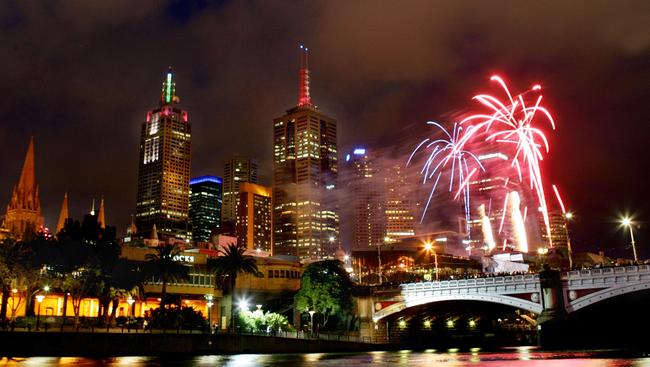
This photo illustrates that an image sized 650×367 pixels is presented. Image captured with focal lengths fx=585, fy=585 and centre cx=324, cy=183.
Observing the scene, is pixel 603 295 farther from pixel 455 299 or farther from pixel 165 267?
pixel 165 267

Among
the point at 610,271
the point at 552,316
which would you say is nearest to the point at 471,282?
the point at 552,316

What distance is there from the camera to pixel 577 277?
69.1 m

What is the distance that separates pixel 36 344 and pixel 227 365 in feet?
70.6

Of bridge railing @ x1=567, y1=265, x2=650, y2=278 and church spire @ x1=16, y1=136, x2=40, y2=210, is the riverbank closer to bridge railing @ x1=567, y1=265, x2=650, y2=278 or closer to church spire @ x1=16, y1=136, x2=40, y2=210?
bridge railing @ x1=567, y1=265, x2=650, y2=278

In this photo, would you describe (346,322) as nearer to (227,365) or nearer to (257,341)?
(257,341)

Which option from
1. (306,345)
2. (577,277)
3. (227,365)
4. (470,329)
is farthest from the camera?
(470,329)

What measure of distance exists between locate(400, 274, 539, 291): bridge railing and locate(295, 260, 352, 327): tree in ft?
31.0

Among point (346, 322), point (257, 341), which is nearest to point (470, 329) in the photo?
point (346, 322)

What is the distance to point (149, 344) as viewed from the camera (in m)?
64.4

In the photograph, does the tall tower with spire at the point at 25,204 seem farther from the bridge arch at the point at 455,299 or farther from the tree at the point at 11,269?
the bridge arch at the point at 455,299

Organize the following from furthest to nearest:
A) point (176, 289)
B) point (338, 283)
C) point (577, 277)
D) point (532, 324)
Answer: point (532, 324), point (176, 289), point (338, 283), point (577, 277)

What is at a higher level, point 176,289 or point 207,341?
point 176,289

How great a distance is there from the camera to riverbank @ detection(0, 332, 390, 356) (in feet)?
187

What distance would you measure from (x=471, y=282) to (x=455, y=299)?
3.52 m
